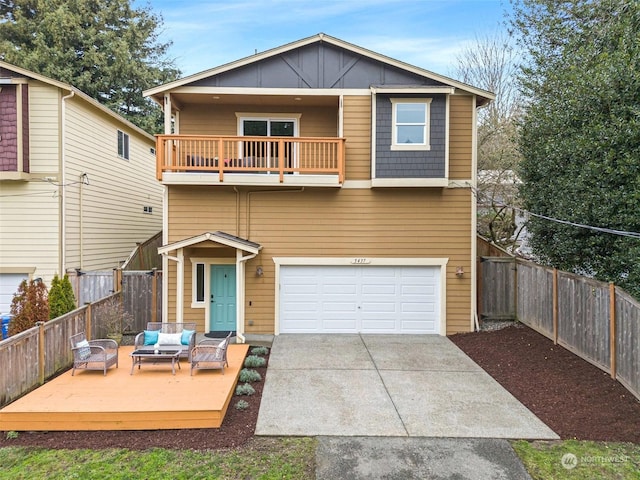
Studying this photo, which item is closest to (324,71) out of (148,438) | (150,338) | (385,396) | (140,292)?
(140,292)

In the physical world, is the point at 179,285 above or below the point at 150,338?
above

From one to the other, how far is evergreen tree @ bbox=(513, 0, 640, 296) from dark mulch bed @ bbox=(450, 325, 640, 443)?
1.77 meters

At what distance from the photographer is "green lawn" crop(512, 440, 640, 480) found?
14.6 feet

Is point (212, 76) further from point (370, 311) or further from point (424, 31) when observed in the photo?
point (424, 31)

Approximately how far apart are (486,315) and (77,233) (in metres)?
12.3

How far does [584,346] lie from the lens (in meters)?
7.61

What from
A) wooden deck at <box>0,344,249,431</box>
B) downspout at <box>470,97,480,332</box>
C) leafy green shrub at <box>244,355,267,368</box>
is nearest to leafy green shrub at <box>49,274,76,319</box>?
wooden deck at <box>0,344,249,431</box>

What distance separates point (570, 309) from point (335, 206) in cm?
594

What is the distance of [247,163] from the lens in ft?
34.1

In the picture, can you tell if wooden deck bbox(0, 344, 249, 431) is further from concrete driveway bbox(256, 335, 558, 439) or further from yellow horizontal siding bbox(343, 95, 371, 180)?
yellow horizontal siding bbox(343, 95, 371, 180)

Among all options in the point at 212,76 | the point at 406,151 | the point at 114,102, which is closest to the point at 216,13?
the point at 212,76

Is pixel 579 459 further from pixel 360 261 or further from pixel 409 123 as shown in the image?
pixel 409 123

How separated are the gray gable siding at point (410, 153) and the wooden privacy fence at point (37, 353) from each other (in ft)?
25.6

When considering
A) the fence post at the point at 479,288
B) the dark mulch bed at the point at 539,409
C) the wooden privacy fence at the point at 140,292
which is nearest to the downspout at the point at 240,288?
the wooden privacy fence at the point at 140,292
